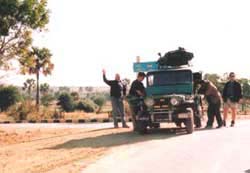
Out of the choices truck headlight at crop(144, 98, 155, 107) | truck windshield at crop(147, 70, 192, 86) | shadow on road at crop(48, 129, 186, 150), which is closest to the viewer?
shadow on road at crop(48, 129, 186, 150)

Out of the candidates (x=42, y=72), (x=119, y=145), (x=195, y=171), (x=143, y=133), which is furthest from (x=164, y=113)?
(x=42, y=72)

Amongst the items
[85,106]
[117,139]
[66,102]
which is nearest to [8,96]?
[66,102]

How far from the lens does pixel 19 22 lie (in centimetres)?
2086

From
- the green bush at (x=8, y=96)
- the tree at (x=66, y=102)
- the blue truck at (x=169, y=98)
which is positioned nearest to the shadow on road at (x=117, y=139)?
the blue truck at (x=169, y=98)

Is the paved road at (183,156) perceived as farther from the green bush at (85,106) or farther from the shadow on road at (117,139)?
the green bush at (85,106)

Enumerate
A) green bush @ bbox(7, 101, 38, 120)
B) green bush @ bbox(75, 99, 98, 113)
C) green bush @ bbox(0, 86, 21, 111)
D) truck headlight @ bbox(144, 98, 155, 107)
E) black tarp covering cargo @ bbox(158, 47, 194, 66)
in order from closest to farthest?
truck headlight @ bbox(144, 98, 155, 107)
black tarp covering cargo @ bbox(158, 47, 194, 66)
green bush @ bbox(7, 101, 38, 120)
green bush @ bbox(0, 86, 21, 111)
green bush @ bbox(75, 99, 98, 113)

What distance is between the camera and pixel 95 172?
32.1ft

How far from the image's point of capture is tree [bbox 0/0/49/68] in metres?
20.2

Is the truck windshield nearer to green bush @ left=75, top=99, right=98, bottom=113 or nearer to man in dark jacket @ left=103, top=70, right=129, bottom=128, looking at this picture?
man in dark jacket @ left=103, top=70, right=129, bottom=128

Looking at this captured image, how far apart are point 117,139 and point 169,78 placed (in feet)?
12.4

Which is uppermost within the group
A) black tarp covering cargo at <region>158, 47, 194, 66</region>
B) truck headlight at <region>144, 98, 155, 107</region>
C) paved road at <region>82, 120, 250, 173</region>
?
black tarp covering cargo at <region>158, 47, 194, 66</region>

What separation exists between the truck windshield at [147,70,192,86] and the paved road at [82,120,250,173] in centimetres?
298

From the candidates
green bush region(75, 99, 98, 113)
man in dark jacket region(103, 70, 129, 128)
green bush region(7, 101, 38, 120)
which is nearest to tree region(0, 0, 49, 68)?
man in dark jacket region(103, 70, 129, 128)

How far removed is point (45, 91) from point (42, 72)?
156ft
